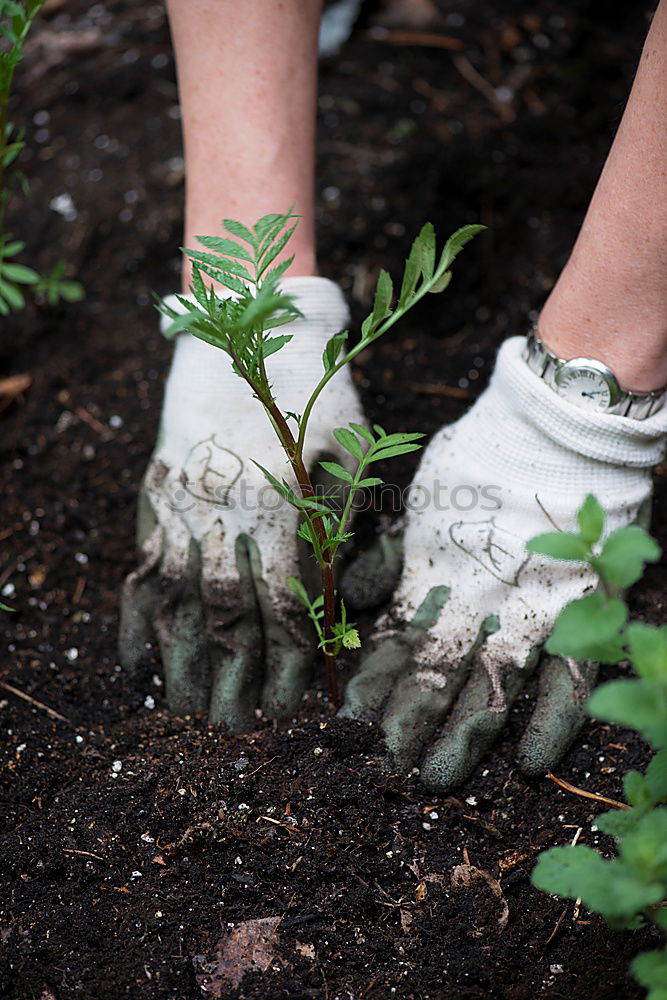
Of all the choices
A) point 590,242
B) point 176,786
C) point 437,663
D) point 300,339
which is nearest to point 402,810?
point 437,663

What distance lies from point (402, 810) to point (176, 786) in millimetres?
378

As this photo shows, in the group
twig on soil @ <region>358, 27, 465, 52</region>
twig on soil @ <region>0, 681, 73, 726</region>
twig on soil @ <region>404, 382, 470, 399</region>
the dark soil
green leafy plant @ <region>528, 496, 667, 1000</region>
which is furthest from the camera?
twig on soil @ <region>358, 27, 465, 52</region>

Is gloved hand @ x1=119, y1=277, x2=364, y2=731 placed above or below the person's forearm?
below

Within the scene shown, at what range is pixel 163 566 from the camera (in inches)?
69.2

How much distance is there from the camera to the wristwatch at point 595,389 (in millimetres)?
1557

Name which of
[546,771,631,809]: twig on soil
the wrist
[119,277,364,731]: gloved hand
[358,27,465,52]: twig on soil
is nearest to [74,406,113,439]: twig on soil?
[119,277,364,731]: gloved hand

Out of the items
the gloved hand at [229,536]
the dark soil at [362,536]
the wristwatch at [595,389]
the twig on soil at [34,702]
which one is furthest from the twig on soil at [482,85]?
the twig on soil at [34,702]

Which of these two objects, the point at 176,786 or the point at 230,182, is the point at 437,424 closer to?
the point at 230,182

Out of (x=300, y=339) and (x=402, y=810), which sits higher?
(x=300, y=339)

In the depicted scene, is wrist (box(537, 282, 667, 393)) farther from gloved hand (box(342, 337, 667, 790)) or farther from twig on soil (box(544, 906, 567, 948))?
twig on soil (box(544, 906, 567, 948))

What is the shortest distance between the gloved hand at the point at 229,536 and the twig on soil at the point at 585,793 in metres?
0.49

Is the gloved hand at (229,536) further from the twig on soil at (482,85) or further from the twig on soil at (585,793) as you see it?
the twig on soil at (482,85)

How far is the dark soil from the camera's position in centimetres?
128

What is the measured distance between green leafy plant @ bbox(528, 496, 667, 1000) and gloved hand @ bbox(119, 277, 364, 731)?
0.75 meters
